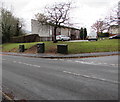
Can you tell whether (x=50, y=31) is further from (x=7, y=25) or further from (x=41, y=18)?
(x=41, y=18)

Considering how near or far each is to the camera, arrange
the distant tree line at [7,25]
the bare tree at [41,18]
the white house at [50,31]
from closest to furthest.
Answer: the bare tree at [41,18] → the distant tree line at [7,25] → the white house at [50,31]

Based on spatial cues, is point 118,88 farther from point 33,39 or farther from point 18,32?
point 18,32

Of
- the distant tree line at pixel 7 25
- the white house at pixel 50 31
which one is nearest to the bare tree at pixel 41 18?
the distant tree line at pixel 7 25

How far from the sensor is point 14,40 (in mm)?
32656

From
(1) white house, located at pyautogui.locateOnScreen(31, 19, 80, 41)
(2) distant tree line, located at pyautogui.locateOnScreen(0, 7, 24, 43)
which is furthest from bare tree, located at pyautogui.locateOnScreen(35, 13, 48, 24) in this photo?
(1) white house, located at pyautogui.locateOnScreen(31, 19, 80, 41)

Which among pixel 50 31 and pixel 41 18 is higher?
pixel 50 31

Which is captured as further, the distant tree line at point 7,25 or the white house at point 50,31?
the white house at point 50,31

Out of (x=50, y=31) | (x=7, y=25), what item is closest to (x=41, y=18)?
(x=7, y=25)

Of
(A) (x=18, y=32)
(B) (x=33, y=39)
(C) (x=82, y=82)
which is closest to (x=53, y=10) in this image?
(B) (x=33, y=39)

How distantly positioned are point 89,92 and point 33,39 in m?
27.9

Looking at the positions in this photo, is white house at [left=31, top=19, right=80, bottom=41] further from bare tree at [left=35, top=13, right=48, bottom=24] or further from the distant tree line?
bare tree at [left=35, top=13, right=48, bottom=24]

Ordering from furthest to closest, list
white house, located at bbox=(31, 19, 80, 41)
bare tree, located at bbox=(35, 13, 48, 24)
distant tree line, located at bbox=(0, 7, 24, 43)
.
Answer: white house, located at bbox=(31, 19, 80, 41)
distant tree line, located at bbox=(0, 7, 24, 43)
bare tree, located at bbox=(35, 13, 48, 24)

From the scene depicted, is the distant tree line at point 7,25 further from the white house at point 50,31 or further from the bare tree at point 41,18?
the bare tree at point 41,18

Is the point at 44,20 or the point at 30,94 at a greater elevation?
the point at 44,20
